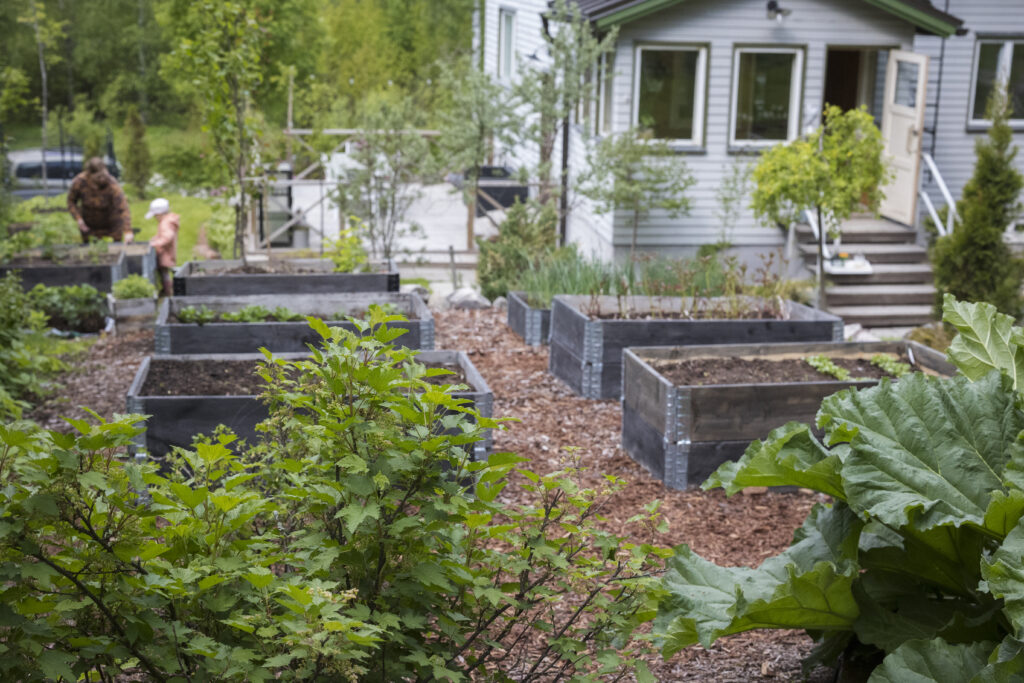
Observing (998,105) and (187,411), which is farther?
(998,105)

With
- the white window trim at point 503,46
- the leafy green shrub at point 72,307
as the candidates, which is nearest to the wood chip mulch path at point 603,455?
the leafy green shrub at point 72,307

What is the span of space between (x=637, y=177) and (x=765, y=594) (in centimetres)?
1015

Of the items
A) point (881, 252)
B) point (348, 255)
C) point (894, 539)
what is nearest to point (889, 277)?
point (881, 252)

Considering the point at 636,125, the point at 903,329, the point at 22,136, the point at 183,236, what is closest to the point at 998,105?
the point at 903,329

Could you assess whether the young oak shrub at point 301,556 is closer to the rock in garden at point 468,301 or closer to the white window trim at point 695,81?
the rock in garden at point 468,301

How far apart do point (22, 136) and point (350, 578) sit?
3356cm

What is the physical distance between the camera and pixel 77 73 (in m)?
33.3

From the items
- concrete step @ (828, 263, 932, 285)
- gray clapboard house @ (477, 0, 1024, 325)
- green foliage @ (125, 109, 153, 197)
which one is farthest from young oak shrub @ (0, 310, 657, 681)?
green foliage @ (125, 109, 153, 197)

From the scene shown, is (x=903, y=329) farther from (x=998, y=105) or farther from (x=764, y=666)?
Answer: (x=764, y=666)

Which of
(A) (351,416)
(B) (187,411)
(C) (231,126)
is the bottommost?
(B) (187,411)

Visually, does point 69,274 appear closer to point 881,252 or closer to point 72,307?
point 72,307

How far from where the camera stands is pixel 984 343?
430cm

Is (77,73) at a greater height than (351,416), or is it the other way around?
(77,73)

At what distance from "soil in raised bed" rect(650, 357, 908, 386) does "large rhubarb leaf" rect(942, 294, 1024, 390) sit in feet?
9.08
